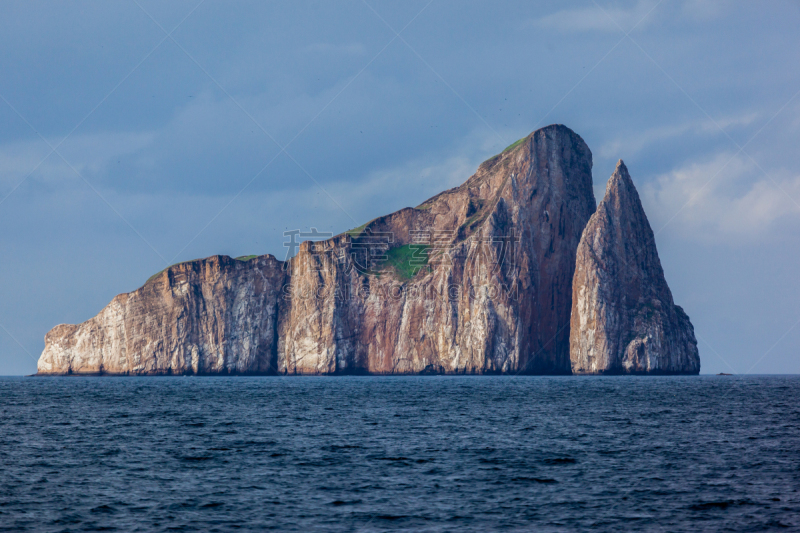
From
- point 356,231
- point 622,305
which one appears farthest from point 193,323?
point 622,305

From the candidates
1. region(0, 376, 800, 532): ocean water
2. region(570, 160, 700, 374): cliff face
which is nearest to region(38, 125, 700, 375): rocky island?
region(570, 160, 700, 374): cliff face

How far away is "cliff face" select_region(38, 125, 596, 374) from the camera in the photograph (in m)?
154

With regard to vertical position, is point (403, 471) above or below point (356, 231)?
below

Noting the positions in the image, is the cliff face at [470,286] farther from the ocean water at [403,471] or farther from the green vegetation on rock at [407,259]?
the ocean water at [403,471]

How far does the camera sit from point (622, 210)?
500ft

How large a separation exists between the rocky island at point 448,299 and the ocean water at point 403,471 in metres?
93.4

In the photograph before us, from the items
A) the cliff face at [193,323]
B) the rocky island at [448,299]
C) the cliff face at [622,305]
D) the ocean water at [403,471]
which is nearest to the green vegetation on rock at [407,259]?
the rocky island at [448,299]

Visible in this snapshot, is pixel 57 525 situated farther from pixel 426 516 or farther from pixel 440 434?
pixel 440 434

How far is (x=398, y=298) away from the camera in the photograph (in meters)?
165

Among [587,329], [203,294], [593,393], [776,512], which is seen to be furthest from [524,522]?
[203,294]

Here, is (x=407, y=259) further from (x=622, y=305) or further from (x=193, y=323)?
(x=193, y=323)

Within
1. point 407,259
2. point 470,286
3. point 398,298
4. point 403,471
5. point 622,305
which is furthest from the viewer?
point 407,259

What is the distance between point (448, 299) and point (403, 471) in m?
127

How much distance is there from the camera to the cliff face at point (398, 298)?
505 ft
